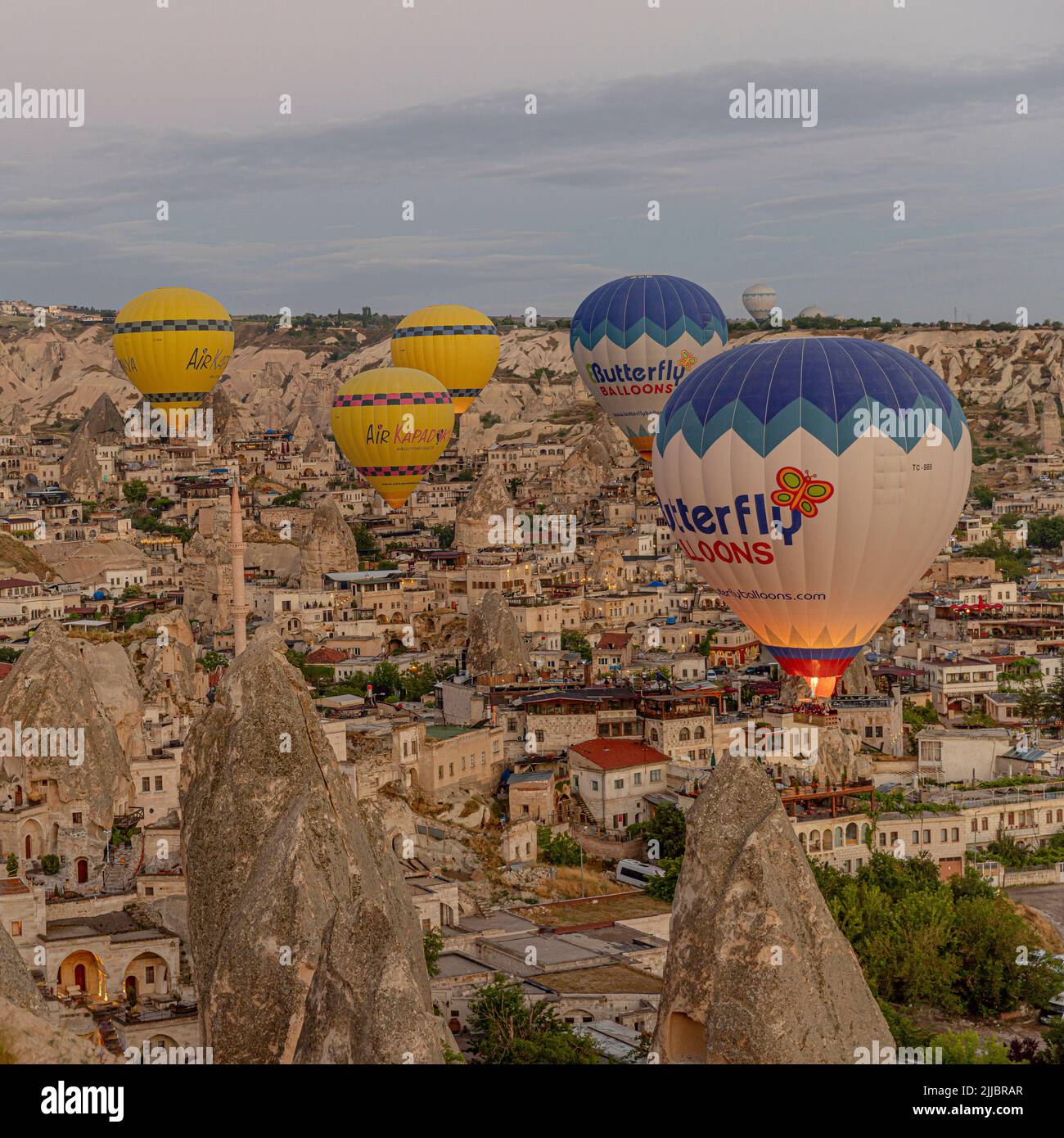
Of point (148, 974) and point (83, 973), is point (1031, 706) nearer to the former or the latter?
point (148, 974)

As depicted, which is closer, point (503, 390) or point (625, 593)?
point (625, 593)

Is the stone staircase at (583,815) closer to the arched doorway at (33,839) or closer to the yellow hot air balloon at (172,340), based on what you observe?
the arched doorway at (33,839)

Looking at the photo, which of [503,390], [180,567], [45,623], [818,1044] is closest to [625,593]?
[180,567]

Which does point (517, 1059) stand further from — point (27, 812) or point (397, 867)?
point (27, 812)

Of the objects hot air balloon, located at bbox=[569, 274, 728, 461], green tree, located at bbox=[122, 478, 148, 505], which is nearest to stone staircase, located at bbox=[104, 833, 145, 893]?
hot air balloon, located at bbox=[569, 274, 728, 461]

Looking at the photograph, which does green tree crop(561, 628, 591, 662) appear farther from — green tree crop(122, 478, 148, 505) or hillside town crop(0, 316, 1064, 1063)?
green tree crop(122, 478, 148, 505)

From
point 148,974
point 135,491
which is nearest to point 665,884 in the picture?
point 148,974

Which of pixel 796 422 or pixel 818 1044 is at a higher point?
pixel 796 422
